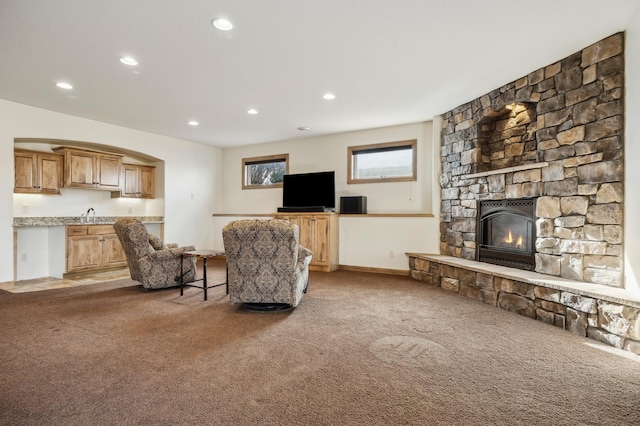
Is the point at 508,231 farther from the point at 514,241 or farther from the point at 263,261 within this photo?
the point at 263,261

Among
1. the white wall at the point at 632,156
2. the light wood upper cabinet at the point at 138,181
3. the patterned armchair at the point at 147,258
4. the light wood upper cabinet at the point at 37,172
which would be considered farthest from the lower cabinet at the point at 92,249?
the white wall at the point at 632,156

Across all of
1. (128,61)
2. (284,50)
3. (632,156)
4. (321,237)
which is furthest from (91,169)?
(632,156)

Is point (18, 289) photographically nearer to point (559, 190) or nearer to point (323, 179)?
point (323, 179)

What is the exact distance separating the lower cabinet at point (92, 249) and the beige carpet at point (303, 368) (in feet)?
6.22

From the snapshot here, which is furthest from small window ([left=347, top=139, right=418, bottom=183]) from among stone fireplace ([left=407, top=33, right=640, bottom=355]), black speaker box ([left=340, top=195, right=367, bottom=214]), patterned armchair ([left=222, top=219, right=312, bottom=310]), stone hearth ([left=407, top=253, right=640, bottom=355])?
patterned armchair ([left=222, top=219, right=312, bottom=310])

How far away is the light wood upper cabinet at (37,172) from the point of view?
5.13m

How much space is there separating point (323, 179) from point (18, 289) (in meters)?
5.10

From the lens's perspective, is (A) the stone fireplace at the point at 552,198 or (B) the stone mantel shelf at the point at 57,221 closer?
(A) the stone fireplace at the point at 552,198

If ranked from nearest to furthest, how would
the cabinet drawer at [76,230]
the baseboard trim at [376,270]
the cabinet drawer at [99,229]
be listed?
1. the cabinet drawer at [76,230]
2. the cabinet drawer at [99,229]
3. the baseboard trim at [376,270]

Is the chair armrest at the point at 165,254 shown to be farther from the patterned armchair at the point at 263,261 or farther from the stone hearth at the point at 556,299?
the stone hearth at the point at 556,299

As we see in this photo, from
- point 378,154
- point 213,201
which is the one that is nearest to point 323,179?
point 378,154

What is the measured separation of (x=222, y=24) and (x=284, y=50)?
2.24ft

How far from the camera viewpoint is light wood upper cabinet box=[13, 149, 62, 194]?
5129 millimetres

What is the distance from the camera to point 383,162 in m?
6.37
